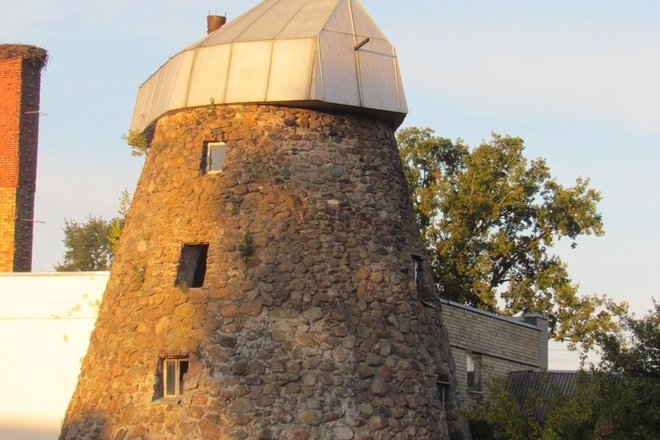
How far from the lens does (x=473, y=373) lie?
112 feet

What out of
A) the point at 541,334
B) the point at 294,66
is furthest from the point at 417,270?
the point at 541,334

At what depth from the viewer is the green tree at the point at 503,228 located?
143 ft

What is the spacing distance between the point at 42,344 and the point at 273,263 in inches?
272

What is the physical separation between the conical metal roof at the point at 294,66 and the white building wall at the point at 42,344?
14.0ft

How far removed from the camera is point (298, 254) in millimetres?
22328

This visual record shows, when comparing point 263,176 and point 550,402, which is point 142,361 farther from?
point 550,402

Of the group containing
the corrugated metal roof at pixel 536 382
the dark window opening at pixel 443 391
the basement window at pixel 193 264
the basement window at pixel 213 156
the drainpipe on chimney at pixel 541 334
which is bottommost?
the corrugated metal roof at pixel 536 382

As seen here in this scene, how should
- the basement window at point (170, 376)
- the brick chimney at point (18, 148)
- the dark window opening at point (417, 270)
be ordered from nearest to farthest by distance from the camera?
the basement window at point (170, 376), the dark window opening at point (417, 270), the brick chimney at point (18, 148)

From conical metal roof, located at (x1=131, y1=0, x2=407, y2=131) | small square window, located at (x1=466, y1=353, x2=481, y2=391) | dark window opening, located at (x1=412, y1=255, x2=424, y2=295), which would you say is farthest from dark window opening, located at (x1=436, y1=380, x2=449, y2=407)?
small square window, located at (x1=466, y1=353, x2=481, y2=391)

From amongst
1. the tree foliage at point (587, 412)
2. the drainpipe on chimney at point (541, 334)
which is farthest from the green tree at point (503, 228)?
the tree foliage at point (587, 412)

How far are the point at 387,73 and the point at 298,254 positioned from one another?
12.6 feet

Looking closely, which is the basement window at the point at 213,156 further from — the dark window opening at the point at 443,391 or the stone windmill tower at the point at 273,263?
the dark window opening at the point at 443,391

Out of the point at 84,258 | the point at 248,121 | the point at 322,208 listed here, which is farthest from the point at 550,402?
the point at 84,258

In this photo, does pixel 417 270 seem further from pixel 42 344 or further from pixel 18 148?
pixel 18 148
